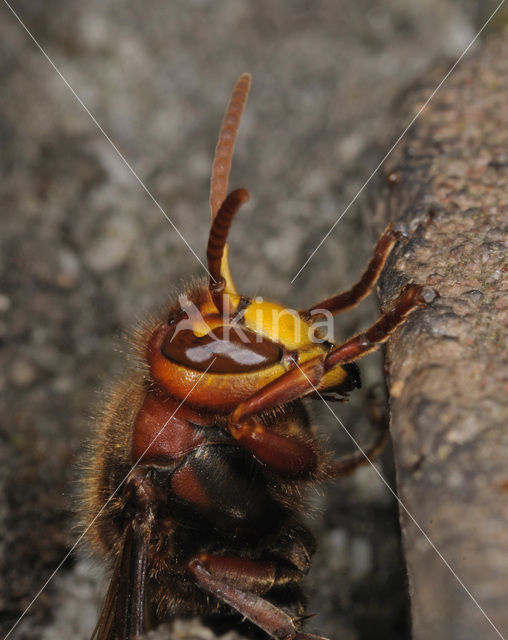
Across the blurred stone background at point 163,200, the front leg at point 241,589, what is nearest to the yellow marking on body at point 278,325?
the blurred stone background at point 163,200

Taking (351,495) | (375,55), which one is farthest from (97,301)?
(375,55)

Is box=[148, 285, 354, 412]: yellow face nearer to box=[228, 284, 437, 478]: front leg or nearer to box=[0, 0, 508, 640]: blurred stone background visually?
box=[228, 284, 437, 478]: front leg

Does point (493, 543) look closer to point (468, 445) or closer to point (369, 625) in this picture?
point (468, 445)

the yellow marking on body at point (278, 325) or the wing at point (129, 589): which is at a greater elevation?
the yellow marking on body at point (278, 325)

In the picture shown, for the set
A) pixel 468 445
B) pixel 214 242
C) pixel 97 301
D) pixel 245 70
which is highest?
pixel 245 70

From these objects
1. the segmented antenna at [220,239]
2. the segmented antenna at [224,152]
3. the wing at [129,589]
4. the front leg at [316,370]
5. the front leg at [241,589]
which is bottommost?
the front leg at [241,589]

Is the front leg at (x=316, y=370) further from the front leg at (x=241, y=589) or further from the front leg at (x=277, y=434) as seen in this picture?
the front leg at (x=241, y=589)
